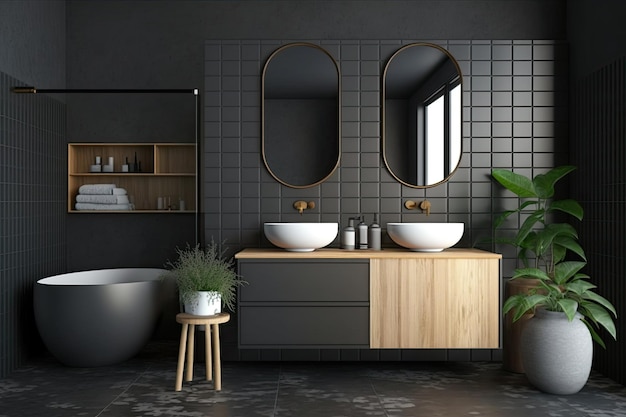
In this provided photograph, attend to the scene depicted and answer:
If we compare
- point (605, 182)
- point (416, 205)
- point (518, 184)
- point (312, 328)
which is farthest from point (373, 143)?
point (605, 182)

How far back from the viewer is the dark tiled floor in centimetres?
361

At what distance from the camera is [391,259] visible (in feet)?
13.9

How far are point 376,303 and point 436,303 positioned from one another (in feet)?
1.25

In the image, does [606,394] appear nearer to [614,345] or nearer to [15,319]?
[614,345]

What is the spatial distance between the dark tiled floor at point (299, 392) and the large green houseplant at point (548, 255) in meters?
0.35

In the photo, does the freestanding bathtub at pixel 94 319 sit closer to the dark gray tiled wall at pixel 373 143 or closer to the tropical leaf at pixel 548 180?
the dark gray tiled wall at pixel 373 143

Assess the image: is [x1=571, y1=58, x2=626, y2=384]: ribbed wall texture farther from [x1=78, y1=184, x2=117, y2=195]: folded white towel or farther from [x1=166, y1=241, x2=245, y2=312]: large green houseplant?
[x1=78, y1=184, x2=117, y2=195]: folded white towel

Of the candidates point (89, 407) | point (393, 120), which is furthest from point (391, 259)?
point (89, 407)

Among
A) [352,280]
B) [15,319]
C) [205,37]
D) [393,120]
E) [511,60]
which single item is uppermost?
[205,37]

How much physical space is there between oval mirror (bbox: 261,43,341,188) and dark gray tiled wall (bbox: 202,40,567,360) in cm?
6

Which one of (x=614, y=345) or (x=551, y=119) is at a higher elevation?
(x=551, y=119)

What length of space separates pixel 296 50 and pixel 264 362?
89.1 inches

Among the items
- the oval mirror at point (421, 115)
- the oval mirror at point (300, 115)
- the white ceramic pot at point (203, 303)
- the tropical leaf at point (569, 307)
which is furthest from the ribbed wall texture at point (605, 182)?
the white ceramic pot at point (203, 303)

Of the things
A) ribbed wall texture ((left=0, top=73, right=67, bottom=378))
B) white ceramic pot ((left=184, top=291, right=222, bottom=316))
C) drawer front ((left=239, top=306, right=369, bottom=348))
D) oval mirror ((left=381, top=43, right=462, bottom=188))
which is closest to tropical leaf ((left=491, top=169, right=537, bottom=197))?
oval mirror ((left=381, top=43, right=462, bottom=188))
